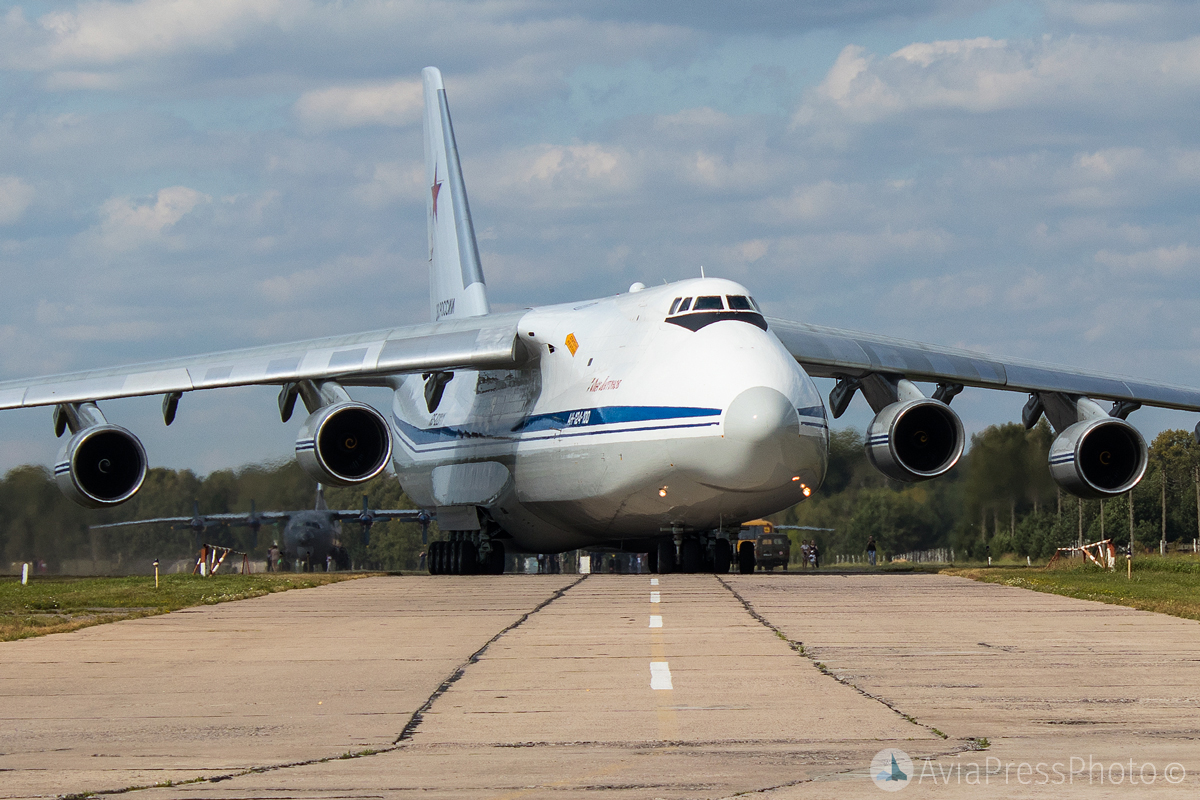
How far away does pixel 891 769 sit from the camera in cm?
595

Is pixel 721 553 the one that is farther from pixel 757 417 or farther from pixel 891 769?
pixel 891 769

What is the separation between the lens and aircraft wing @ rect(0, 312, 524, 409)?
26.3 meters

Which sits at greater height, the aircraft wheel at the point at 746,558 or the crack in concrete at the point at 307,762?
the aircraft wheel at the point at 746,558

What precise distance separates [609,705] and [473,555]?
21.5m

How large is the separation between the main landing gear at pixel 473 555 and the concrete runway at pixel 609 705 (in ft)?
47.6

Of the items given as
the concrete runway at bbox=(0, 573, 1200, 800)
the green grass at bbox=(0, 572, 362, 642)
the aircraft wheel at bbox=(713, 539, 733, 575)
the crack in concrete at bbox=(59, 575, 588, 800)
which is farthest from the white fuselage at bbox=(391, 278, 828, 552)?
the crack in concrete at bbox=(59, 575, 588, 800)

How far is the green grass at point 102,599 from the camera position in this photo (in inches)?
562

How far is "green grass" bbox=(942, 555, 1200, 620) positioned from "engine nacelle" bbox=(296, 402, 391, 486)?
9488mm

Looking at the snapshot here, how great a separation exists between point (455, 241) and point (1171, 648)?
26.6m

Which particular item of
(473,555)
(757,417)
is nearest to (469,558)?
(473,555)

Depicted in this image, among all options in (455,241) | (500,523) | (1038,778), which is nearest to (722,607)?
(1038,778)

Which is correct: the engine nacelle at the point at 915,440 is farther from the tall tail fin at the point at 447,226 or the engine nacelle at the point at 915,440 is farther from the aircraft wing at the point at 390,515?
the aircraft wing at the point at 390,515

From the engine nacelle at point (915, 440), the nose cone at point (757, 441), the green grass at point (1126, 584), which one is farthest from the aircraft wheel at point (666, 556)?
the green grass at point (1126, 584)

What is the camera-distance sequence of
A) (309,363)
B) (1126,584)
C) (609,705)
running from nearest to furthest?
(609,705) → (1126,584) → (309,363)
